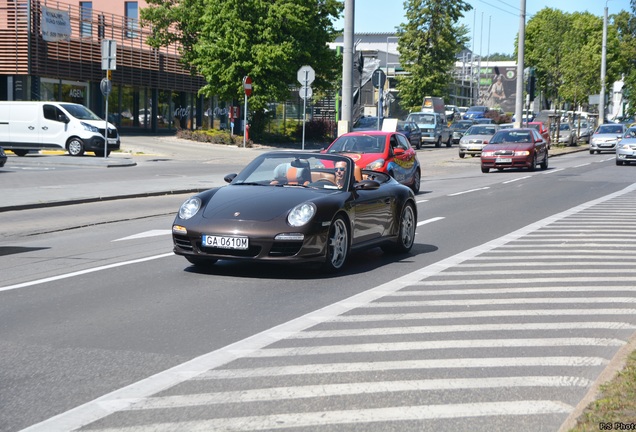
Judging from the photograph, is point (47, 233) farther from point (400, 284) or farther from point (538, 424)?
point (538, 424)

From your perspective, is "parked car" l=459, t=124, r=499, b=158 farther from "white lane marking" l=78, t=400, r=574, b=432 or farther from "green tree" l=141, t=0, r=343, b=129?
"white lane marking" l=78, t=400, r=574, b=432

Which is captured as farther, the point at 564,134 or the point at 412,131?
the point at 564,134

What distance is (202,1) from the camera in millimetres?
53969

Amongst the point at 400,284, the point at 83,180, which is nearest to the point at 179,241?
the point at 400,284

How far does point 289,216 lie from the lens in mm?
9797

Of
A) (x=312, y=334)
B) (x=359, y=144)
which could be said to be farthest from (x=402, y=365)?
(x=359, y=144)

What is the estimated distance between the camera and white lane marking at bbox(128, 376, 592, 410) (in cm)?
528

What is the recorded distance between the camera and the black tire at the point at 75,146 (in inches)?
1390

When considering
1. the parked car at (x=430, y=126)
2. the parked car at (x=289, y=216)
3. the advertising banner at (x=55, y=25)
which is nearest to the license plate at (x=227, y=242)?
the parked car at (x=289, y=216)

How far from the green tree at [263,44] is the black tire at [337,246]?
3812 cm

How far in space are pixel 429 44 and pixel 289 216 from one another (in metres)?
72.1

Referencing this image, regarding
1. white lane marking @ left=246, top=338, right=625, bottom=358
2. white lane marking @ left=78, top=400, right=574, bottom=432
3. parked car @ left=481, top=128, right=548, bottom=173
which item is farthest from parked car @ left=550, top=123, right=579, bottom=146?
white lane marking @ left=78, top=400, right=574, bottom=432

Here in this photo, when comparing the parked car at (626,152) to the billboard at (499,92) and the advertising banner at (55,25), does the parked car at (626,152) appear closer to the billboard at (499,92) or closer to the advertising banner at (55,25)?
the advertising banner at (55,25)

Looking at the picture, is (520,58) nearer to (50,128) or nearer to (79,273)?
(50,128)
